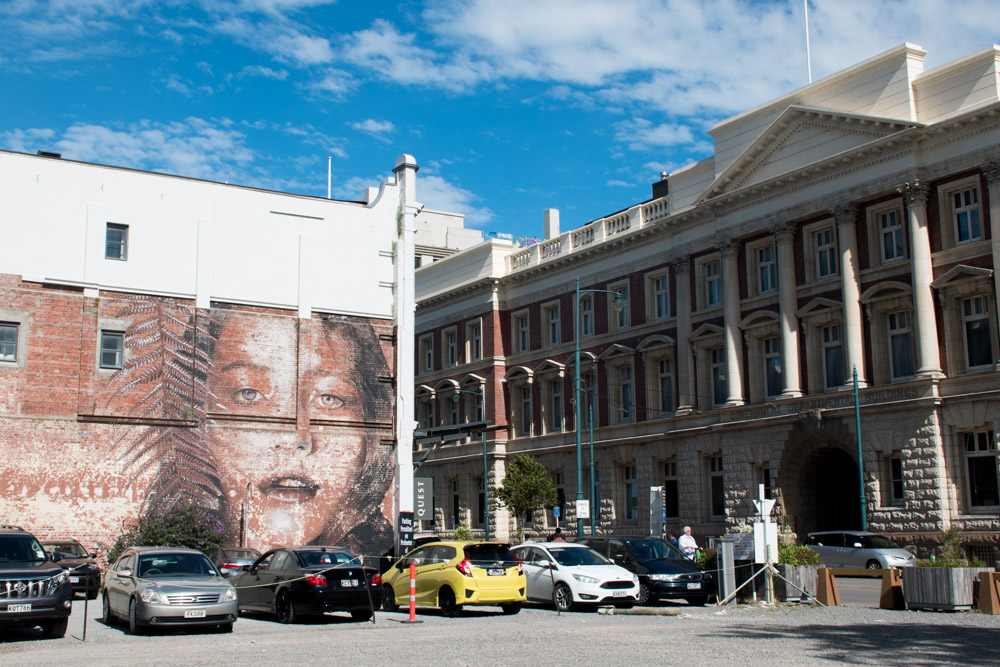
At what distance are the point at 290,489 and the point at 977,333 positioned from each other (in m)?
23.5

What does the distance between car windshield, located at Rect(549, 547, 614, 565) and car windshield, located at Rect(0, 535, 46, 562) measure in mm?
10236

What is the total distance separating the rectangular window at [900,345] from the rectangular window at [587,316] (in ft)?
57.0

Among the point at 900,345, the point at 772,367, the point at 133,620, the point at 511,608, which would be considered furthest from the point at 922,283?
the point at 133,620

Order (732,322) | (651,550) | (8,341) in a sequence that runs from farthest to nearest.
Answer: (732,322) < (8,341) < (651,550)

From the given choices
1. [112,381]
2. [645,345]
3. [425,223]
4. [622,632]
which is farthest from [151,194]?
[425,223]

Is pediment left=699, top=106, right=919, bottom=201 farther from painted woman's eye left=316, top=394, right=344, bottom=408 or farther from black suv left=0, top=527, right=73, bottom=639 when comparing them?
black suv left=0, top=527, right=73, bottom=639

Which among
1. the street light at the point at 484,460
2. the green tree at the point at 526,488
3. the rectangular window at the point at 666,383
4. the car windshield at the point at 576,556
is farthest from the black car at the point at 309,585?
the street light at the point at 484,460

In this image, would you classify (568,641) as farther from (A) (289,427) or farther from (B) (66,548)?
(A) (289,427)

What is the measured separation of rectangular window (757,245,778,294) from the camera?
4631cm

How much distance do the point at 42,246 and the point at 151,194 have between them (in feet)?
11.1

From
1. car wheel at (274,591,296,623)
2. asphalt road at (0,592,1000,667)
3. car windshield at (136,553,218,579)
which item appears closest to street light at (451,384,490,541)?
asphalt road at (0,592,1000,667)

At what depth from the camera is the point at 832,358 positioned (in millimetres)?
43844

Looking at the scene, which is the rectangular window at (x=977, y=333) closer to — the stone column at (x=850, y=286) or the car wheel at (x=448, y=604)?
the stone column at (x=850, y=286)

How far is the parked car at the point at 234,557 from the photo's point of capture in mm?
28373
